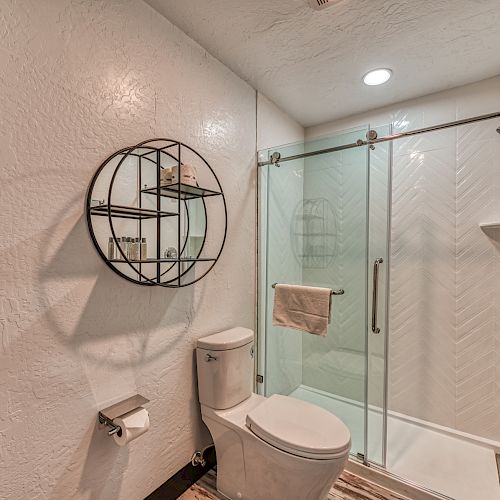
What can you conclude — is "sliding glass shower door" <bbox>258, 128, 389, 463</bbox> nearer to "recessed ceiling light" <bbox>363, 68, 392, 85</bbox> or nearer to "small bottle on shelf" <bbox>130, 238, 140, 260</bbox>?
"recessed ceiling light" <bbox>363, 68, 392, 85</bbox>

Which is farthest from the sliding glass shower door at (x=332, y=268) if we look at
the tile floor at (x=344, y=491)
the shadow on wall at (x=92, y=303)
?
the shadow on wall at (x=92, y=303)

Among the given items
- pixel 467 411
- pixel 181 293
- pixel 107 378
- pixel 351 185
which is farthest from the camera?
pixel 467 411

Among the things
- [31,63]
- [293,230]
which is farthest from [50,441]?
[293,230]

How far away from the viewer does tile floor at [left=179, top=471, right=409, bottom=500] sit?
61.2 inches

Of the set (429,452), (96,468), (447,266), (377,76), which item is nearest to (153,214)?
(96,468)

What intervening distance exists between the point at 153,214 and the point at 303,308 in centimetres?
106

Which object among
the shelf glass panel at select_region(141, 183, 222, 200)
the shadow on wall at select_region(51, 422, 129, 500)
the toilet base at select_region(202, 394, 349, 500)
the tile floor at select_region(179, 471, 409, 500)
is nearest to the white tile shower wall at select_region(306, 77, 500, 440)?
the tile floor at select_region(179, 471, 409, 500)

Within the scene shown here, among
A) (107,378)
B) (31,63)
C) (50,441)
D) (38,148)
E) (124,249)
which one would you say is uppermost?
(31,63)

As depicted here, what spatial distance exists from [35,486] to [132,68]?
64.9 inches

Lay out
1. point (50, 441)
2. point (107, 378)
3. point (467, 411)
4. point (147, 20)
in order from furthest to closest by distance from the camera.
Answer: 1. point (467, 411)
2. point (147, 20)
3. point (107, 378)
4. point (50, 441)

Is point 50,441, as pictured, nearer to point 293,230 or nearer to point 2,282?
point 2,282

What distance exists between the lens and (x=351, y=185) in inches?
70.7

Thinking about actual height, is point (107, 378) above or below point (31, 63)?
below

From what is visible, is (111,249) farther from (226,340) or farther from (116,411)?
(226,340)
